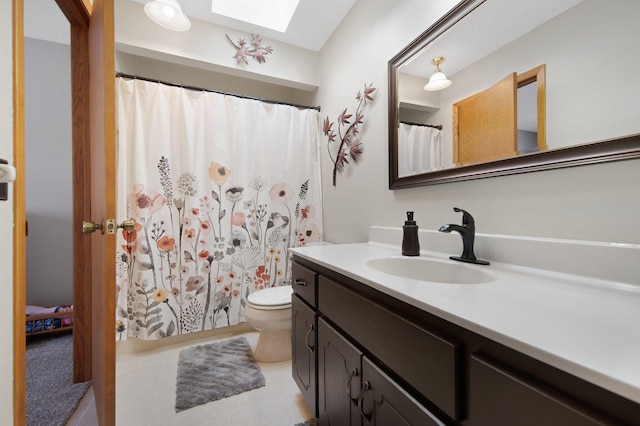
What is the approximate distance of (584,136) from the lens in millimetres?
737

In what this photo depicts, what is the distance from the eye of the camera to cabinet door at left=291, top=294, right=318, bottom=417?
111 cm

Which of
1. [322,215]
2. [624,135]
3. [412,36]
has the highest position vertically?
[412,36]

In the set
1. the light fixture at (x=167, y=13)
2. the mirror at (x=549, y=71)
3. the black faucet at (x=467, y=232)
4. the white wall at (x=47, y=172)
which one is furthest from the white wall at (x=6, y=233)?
the white wall at (x=47, y=172)

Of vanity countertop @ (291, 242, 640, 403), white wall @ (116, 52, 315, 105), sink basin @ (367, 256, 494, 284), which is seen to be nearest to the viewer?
vanity countertop @ (291, 242, 640, 403)

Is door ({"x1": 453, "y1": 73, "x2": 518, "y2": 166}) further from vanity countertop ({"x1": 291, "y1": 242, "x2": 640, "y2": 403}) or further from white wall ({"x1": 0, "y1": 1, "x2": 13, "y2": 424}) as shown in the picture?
white wall ({"x1": 0, "y1": 1, "x2": 13, "y2": 424})

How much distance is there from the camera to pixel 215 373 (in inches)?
61.9

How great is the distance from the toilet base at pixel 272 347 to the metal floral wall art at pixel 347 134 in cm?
121

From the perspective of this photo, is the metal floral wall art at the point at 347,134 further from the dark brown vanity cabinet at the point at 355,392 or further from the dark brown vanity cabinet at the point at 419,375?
the dark brown vanity cabinet at the point at 355,392

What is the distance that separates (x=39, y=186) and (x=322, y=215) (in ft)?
7.83

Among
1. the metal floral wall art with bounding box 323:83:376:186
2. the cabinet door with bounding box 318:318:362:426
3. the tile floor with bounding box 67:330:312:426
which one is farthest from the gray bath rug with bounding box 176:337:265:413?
the metal floral wall art with bounding box 323:83:376:186

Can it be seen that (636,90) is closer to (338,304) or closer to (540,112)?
(540,112)

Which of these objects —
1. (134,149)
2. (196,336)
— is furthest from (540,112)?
(196,336)

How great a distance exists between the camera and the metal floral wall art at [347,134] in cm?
170

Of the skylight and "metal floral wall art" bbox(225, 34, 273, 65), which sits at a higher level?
the skylight
